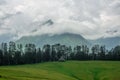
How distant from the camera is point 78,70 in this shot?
179 m

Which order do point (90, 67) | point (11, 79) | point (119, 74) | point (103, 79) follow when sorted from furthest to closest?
1. point (90, 67)
2. point (119, 74)
3. point (103, 79)
4. point (11, 79)

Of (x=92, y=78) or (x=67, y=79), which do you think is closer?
(x=67, y=79)

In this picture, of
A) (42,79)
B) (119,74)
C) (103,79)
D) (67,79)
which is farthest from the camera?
(119,74)

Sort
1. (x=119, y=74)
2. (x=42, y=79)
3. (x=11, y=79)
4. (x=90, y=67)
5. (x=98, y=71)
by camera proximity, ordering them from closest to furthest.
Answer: (x=11, y=79)
(x=42, y=79)
(x=119, y=74)
(x=98, y=71)
(x=90, y=67)

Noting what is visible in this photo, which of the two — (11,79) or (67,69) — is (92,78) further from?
(11,79)

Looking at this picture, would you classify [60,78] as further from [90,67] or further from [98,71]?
[90,67]

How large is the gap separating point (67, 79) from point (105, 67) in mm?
61309

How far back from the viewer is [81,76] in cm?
15750

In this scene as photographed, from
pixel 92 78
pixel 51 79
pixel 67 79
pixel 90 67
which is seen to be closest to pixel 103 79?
pixel 92 78

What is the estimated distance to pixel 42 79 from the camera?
124m

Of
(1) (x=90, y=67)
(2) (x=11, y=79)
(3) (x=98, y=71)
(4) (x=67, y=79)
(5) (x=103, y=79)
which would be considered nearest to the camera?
(2) (x=11, y=79)

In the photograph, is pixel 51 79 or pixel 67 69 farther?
pixel 67 69

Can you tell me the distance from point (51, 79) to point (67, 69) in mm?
56469

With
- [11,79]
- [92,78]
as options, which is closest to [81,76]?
[92,78]
